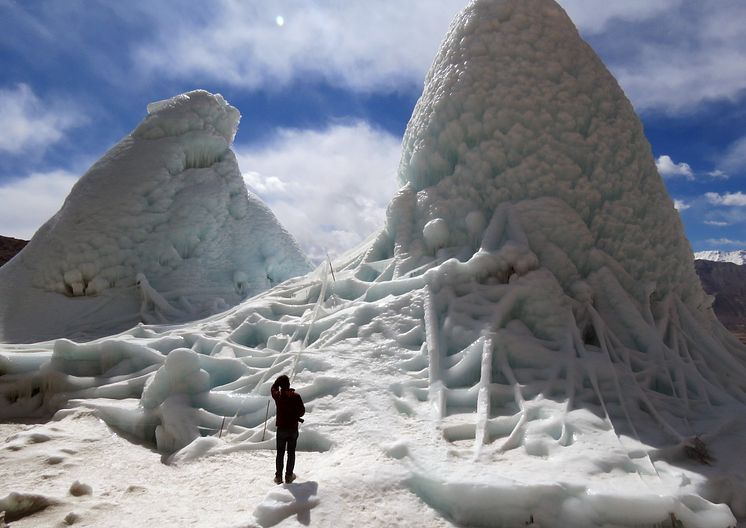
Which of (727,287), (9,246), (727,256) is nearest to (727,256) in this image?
(727,256)

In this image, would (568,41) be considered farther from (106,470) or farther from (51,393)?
(51,393)

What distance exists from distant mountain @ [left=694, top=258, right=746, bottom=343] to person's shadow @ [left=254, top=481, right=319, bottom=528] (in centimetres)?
6072

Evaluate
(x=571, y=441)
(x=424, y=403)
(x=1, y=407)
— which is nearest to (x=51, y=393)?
(x=1, y=407)

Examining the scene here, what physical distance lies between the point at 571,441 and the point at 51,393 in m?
5.55

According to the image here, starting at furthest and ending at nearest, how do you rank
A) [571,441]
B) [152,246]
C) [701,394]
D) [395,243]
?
[152,246], [395,243], [701,394], [571,441]

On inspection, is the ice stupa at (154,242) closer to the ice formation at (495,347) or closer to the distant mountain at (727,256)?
the ice formation at (495,347)

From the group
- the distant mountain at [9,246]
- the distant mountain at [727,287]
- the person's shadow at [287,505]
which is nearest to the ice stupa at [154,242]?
the person's shadow at [287,505]

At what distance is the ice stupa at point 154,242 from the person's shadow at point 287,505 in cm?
573

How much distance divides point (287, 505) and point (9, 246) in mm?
32858

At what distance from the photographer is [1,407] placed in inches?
217

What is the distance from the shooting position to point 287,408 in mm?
3412

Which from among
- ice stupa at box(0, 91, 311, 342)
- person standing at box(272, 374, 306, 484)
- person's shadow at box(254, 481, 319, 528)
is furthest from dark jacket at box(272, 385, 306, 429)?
ice stupa at box(0, 91, 311, 342)

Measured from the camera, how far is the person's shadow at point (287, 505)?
2947 mm

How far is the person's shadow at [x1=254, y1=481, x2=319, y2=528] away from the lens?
295 centimetres
